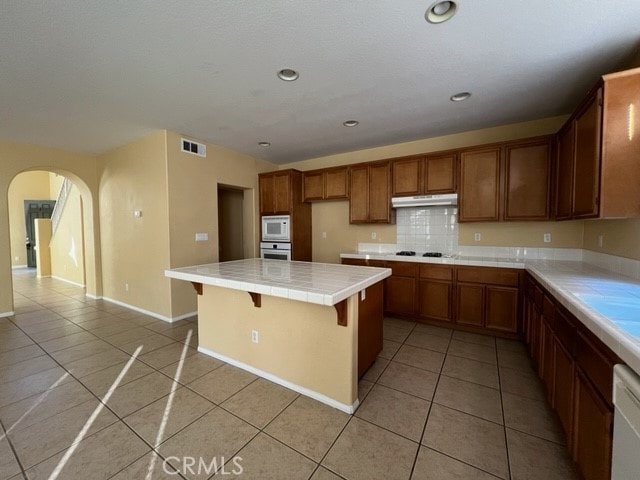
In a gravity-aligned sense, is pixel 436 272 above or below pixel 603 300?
below

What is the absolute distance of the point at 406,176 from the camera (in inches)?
152

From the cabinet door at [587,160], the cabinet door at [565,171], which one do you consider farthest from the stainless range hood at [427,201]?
the cabinet door at [587,160]

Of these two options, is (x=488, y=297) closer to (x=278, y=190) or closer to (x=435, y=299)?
(x=435, y=299)

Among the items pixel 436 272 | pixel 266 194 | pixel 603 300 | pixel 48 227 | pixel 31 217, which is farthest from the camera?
pixel 31 217

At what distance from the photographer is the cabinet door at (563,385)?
4.76 ft

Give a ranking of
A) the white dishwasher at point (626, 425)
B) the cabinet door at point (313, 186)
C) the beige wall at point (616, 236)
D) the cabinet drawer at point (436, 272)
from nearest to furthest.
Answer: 1. the white dishwasher at point (626, 425)
2. the beige wall at point (616, 236)
3. the cabinet drawer at point (436, 272)
4. the cabinet door at point (313, 186)

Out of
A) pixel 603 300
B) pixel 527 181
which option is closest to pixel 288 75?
pixel 603 300

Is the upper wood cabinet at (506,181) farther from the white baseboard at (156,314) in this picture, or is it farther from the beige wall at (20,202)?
the beige wall at (20,202)

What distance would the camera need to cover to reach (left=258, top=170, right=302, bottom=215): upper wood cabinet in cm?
473

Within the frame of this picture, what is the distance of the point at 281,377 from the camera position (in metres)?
2.28

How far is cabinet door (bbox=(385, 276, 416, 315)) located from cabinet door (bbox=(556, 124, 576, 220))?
1.77 metres

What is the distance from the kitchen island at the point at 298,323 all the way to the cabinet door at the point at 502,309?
1.55 metres

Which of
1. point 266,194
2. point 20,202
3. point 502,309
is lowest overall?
point 502,309

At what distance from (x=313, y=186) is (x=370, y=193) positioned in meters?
1.13
